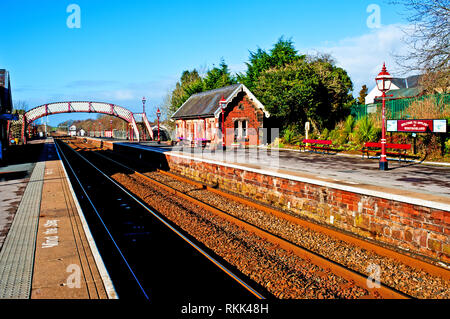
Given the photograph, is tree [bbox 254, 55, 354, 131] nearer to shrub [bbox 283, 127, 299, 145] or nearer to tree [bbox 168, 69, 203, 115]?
shrub [bbox 283, 127, 299, 145]

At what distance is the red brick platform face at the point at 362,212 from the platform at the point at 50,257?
235 inches

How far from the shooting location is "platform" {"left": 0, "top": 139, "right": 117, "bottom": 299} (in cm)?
491

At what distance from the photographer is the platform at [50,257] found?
4.91 metres

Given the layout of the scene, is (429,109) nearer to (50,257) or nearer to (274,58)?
(50,257)

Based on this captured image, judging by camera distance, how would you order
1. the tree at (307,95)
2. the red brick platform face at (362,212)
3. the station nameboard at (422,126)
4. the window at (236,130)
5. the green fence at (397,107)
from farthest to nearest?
the window at (236,130)
the tree at (307,95)
the green fence at (397,107)
the station nameboard at (422,126)
the red brick platform face at (362,212)

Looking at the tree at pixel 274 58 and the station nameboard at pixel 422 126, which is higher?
the tree at pixel 274 58

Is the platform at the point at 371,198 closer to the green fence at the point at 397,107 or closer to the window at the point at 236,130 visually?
the green fence at the point at 397,107

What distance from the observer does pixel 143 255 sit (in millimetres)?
7094

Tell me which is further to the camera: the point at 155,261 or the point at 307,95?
the point at 307,95

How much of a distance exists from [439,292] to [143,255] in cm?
545

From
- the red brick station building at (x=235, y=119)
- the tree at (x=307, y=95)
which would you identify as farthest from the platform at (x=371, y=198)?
the red brick station building at (x=235, y=119)

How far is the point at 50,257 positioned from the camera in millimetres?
6172

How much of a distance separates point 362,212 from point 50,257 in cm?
686

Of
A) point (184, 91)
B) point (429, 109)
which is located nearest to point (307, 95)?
point (429, 109)
